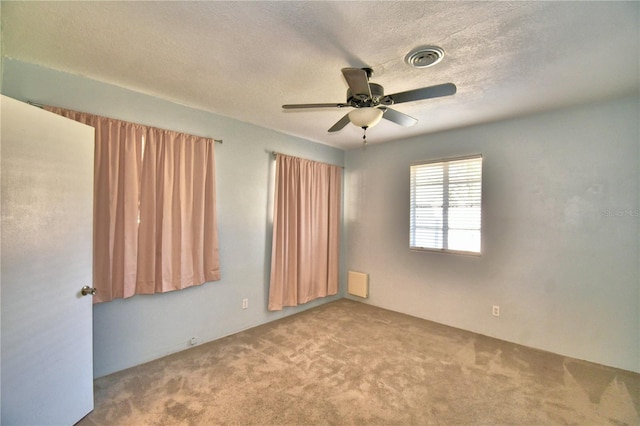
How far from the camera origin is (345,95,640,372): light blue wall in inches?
99.3

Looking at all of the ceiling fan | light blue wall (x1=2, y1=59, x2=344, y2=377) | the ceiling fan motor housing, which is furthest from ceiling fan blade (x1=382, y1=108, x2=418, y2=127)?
light blue wall (x1=2, y1=59, x2=344, y2=377)

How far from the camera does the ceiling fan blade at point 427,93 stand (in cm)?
168

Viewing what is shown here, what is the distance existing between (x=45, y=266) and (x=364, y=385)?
2.40 m

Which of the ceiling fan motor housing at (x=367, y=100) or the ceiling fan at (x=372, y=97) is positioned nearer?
the ceiling fan at (x=372, y=97)

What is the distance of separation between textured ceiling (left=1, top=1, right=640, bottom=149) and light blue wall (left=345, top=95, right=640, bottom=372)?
0.45 meters

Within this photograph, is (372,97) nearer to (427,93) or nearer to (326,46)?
(427,93)

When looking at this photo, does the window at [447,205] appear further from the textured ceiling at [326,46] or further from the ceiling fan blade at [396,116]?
the ceiling fan blade at [396,116]

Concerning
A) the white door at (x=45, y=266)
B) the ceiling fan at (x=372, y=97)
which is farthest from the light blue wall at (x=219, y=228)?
the ceiling fan at (x=372, y=97)

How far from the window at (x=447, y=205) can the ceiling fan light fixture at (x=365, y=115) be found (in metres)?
2.10

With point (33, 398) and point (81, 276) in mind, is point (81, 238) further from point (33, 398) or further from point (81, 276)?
point (33, 398)

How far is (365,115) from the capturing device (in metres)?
1.87

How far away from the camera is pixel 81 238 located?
1.87 meters

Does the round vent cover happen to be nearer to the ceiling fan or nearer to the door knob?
the ceiling fan

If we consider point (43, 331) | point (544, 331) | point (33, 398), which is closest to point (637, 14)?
point (544, 331)
